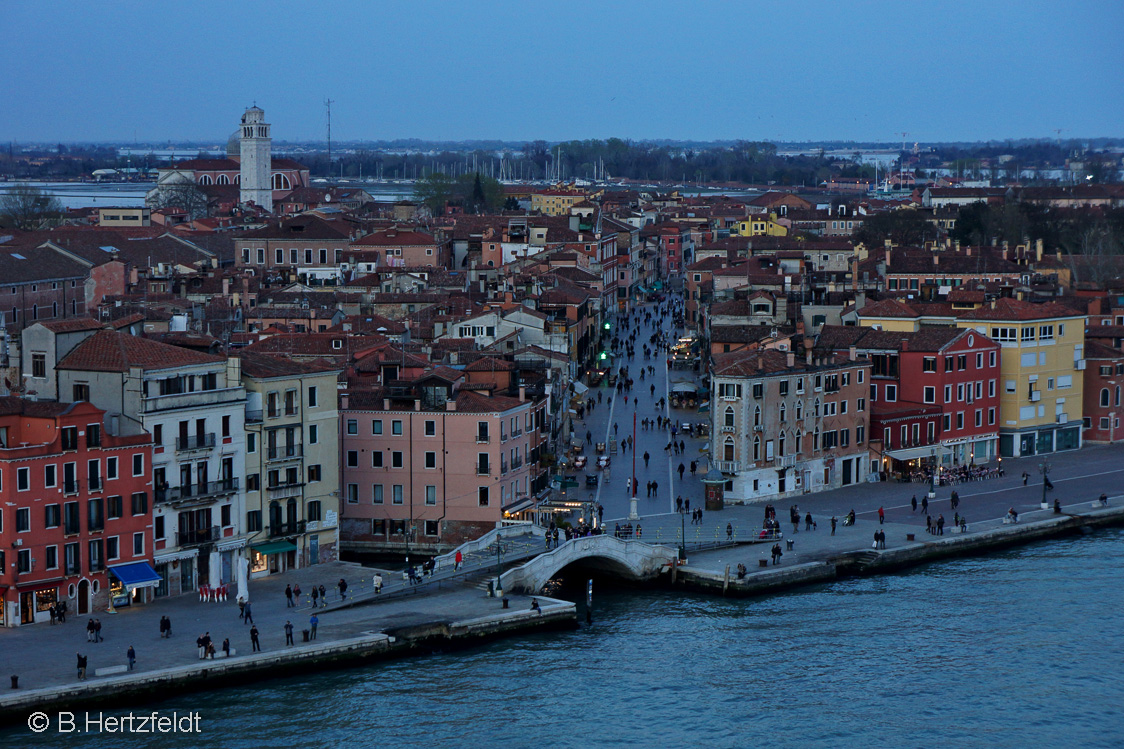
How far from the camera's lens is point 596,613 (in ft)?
82.8

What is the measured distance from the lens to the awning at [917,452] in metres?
33.3

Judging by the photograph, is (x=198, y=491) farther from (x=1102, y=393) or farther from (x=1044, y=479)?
(x=1102, y=393)

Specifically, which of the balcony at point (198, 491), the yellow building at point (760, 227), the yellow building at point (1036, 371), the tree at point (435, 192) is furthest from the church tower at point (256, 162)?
the balcony at point (198, 491)

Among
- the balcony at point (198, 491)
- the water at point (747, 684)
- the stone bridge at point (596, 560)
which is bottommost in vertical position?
the water at point (747, 684)

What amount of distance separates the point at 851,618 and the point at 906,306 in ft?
46.6

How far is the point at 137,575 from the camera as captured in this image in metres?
22.6

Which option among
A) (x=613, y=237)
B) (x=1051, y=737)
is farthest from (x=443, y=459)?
(x=613, y=237)

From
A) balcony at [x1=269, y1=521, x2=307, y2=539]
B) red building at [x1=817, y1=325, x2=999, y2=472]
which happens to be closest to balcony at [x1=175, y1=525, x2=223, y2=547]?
balcony at [x1=269, y1=521, x2=307, y2=539]

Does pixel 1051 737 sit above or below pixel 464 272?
below

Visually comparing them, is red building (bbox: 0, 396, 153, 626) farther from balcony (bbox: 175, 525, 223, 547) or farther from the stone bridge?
the stone bridge

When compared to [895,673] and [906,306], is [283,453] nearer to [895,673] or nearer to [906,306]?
[895,673]

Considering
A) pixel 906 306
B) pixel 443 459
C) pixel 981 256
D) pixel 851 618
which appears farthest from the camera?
pixel 981 256

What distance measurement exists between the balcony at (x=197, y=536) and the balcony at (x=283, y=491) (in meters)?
1.15

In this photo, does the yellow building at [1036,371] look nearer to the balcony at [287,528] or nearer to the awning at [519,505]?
the awning at [519,505]
